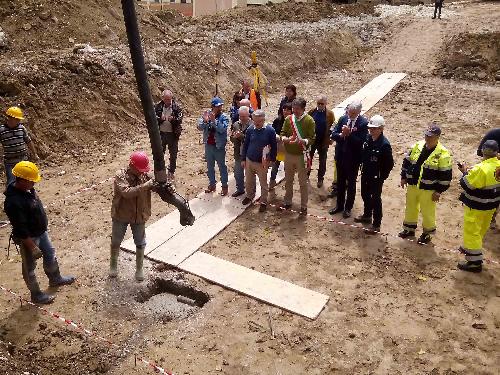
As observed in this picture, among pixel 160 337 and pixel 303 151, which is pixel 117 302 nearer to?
pixel 160 337

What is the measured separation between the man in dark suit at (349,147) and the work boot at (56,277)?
4.68 metres

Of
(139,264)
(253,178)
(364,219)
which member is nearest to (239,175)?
(253,178)

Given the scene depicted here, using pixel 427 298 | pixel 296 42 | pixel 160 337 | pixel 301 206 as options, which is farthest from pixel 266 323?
pixel 296 42

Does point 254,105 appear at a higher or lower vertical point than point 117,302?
higher

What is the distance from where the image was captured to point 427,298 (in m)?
6.27

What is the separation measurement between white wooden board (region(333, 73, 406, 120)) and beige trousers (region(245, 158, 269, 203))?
A: 6530 mm

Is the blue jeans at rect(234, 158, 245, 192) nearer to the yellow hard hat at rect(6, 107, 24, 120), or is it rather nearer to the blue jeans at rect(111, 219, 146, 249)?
the blue jeans at rect(111, 219, 146, 249)

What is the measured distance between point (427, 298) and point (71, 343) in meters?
4.62

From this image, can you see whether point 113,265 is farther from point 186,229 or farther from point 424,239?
point 424,239

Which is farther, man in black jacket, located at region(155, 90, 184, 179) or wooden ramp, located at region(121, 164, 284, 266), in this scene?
man in black jacket, located at region(155, 90, 184, 179)

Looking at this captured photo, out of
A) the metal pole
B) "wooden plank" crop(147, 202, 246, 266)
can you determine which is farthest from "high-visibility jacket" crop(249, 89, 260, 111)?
the metal pole

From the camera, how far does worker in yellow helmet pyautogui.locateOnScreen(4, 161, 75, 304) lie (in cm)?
535

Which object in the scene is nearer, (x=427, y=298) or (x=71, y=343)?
(x=71, y=343)

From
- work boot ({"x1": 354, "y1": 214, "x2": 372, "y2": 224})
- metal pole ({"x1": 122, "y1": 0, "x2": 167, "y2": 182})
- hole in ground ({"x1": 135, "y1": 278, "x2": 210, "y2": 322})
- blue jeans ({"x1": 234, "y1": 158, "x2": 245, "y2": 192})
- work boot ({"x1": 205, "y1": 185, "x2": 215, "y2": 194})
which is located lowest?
hole in ground ({"x1": 135, "y1": 278, "x2": 210, "y2": 322})
